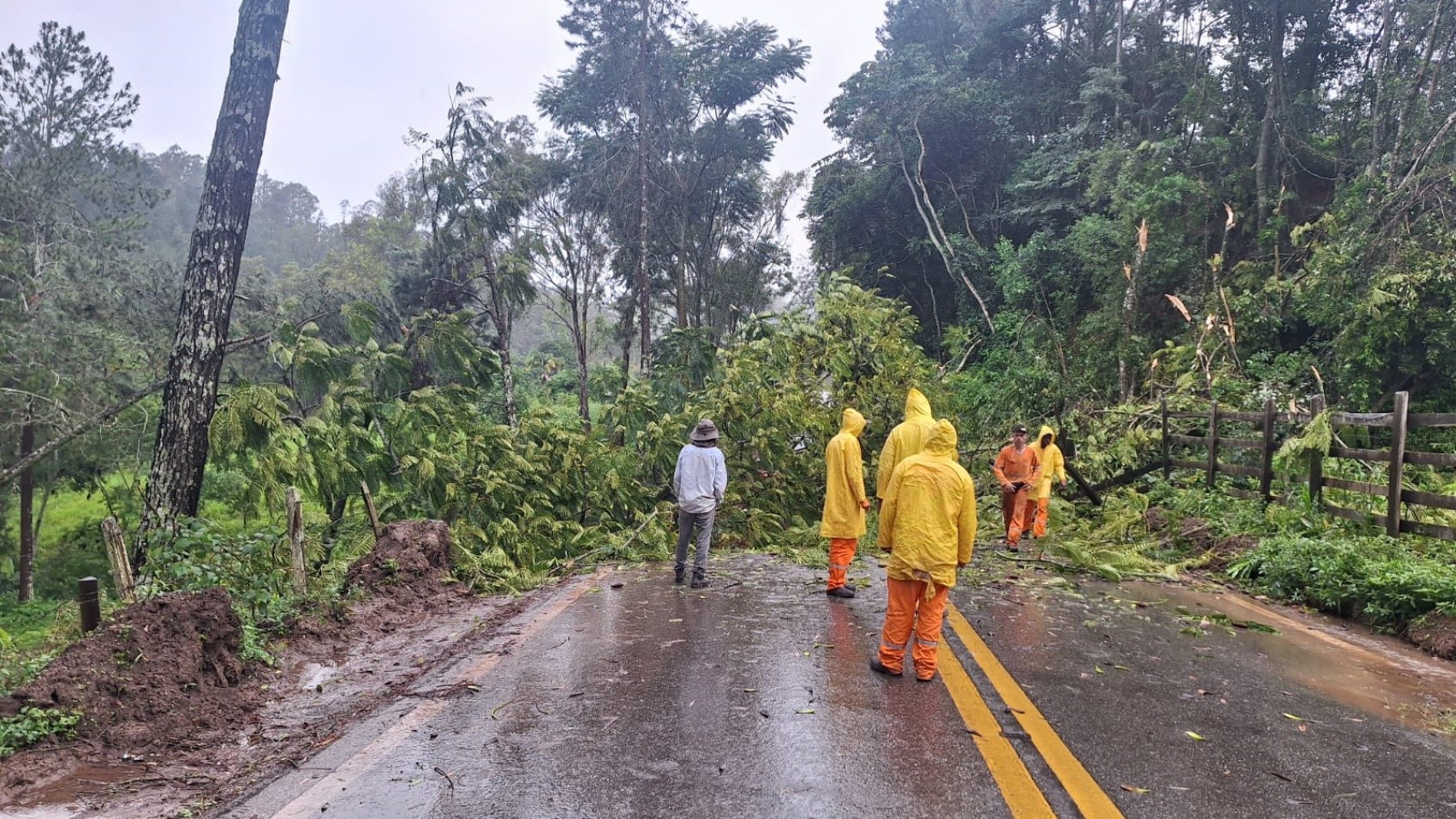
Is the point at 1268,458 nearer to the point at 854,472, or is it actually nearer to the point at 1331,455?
the point at 1331,455

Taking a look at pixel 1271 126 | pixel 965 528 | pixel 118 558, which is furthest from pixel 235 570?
pixel 1271 126

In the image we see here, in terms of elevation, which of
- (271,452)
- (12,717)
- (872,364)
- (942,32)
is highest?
(942,32)

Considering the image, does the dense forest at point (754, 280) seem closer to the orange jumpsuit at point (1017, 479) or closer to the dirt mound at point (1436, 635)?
the orange jumpsuit at point (1017, 479)

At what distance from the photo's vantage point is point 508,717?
4250 millimetres

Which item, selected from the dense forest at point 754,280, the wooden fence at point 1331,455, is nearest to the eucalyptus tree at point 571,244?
the dense forest at point 754,280

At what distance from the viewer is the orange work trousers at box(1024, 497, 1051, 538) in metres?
11.0

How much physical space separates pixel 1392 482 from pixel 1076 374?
583 inches

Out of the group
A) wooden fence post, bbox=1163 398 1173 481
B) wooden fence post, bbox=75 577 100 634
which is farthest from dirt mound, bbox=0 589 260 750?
wooden fence post, bbox=1163 398 1173 481

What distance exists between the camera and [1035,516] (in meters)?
11.1

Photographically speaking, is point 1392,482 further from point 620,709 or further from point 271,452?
point 271,452

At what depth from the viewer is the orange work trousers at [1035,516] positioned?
11.0 meters

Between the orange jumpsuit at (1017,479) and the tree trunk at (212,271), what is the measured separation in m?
8.85

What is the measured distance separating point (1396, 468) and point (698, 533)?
6.71m

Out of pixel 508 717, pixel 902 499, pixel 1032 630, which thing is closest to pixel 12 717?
pixel 508 717
